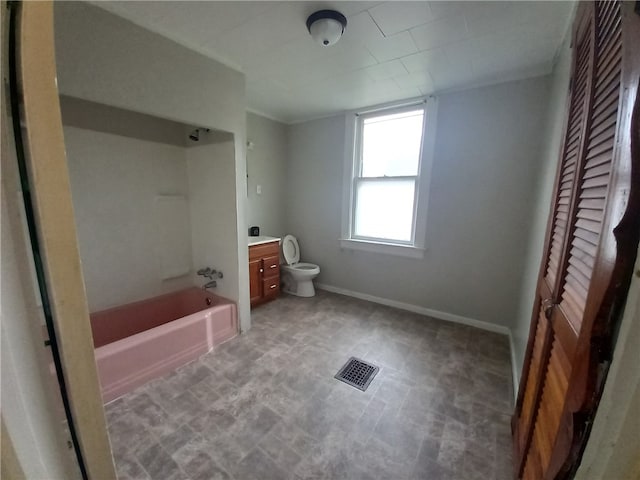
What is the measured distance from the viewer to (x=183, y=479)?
1213mm

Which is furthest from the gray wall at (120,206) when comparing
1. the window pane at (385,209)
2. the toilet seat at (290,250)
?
the window pane at (385,209)

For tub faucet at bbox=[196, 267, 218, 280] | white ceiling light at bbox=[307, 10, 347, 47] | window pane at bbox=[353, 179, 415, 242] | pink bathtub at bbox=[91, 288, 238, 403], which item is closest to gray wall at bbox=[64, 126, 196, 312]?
pink bathtub at bbox=[91, 288, 238, 403]

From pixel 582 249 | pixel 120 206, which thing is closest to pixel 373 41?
pixel 582 249

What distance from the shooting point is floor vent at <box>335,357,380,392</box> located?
185 centimetres

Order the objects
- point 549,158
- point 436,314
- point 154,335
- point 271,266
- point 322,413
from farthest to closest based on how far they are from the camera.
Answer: point 271,266 < point 436,314 < point 154,335 < point 549,158 < point 322,413

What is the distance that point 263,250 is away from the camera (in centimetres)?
308

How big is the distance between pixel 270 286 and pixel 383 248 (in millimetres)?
1504

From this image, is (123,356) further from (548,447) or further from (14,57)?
(548,447)

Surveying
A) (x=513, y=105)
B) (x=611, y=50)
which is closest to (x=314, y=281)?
(x=513, y=105)

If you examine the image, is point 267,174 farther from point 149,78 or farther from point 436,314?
point 436,314

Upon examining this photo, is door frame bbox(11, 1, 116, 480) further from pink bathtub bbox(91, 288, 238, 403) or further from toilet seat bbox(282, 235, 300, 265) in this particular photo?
toilet seat bbox(282, 235, 300, 265)

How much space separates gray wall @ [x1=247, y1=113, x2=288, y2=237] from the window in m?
1.01

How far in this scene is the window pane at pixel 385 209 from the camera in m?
2.98

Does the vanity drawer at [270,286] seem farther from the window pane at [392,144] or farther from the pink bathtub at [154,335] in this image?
the window pane at [392,144]
